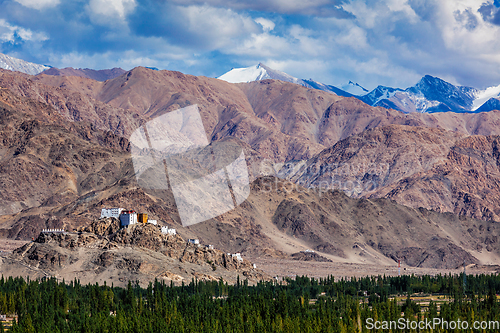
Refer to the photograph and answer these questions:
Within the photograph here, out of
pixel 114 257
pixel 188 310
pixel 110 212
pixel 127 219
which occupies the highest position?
pixel 110 212

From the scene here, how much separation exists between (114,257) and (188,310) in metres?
35.9

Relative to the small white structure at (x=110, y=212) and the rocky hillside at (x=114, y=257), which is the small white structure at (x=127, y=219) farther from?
the small white structure at (x=110, y=212)

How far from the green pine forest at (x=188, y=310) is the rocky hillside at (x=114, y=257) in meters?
5.16

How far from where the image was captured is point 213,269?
147250 mm

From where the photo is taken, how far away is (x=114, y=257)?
5389 inches

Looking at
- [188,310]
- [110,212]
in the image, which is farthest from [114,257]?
[188,310]

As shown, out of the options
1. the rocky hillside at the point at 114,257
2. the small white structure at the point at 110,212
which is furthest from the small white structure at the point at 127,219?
the small white structure at the point at 110,212

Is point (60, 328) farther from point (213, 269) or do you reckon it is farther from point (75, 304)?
point (213, 269)

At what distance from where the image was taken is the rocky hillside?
134125 mm

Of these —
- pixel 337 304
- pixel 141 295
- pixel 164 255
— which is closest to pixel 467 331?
pixel 337 304

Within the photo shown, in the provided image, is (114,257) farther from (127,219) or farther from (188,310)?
(188,310)

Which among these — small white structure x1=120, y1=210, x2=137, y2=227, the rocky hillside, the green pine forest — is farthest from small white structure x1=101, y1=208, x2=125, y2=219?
the green pine forest

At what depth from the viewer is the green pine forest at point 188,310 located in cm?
9438

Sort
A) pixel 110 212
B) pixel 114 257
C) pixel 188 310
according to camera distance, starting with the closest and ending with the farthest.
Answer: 1. pixel 188 310
2. pixel 114 257
3. pixel 110 212
